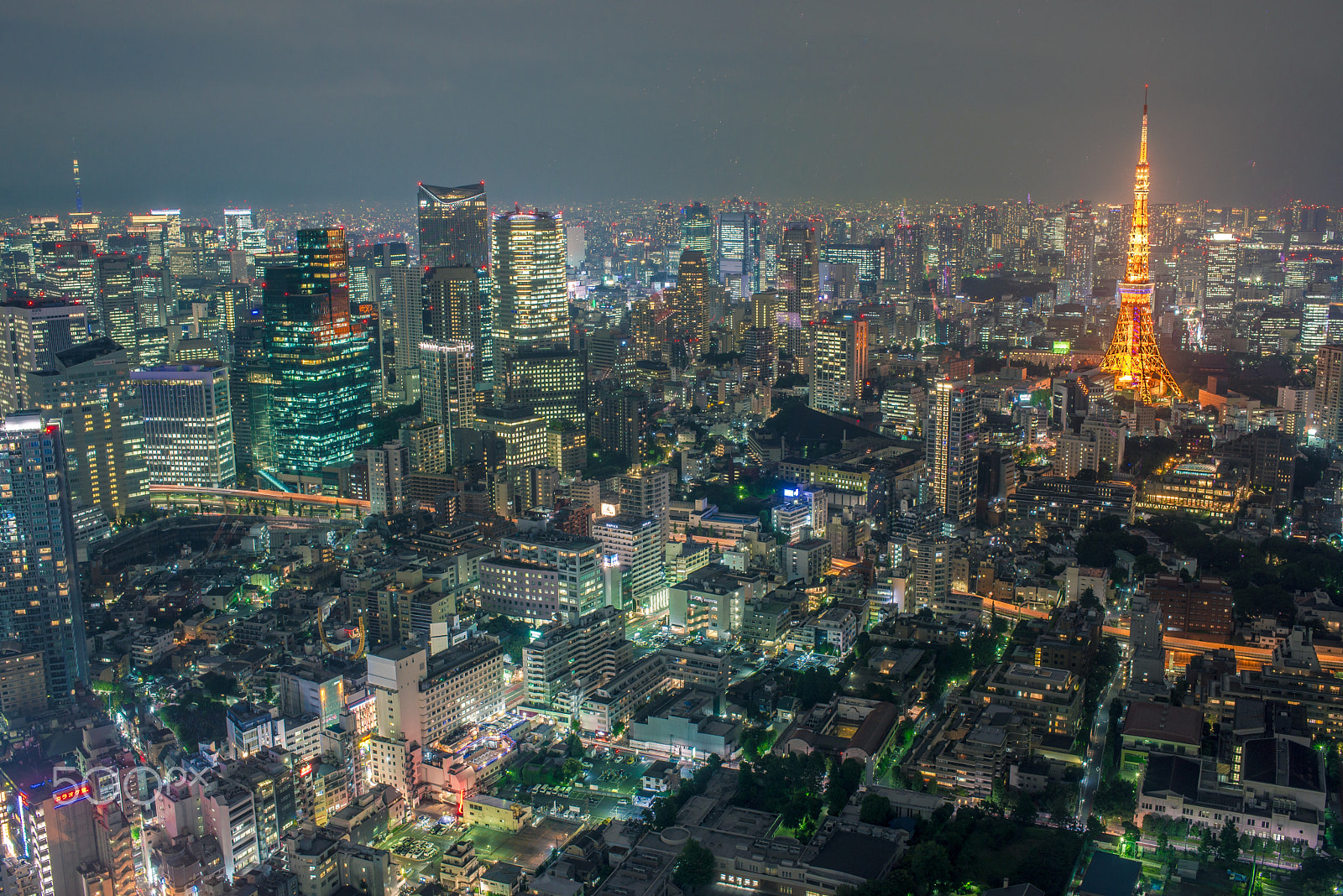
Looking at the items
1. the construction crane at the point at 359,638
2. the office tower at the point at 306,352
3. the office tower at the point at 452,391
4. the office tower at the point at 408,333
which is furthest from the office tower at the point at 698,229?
the construction crane at the point at 359,638

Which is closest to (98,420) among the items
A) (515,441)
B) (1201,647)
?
(515,441)

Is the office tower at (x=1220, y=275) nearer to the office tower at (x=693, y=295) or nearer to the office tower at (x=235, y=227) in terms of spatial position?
the office tower at (x=693, y=295)

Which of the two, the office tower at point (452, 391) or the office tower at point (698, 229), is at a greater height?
the office tower at point (698, 229)

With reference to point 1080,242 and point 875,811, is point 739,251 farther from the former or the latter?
point 875,811

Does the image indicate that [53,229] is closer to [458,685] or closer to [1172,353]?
[458,685]

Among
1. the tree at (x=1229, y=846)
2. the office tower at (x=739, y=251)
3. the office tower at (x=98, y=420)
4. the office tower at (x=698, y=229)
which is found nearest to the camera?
the tree at (x=1229, y=846)

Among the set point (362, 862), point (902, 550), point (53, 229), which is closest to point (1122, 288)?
point (902, 550)
